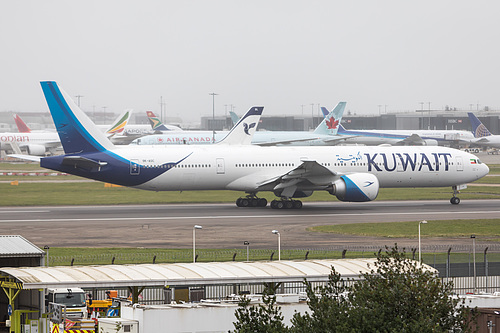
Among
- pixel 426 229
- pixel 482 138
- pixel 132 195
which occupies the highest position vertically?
pixel 482 138

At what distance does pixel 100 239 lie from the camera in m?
42.3

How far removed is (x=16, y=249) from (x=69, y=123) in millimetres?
27004

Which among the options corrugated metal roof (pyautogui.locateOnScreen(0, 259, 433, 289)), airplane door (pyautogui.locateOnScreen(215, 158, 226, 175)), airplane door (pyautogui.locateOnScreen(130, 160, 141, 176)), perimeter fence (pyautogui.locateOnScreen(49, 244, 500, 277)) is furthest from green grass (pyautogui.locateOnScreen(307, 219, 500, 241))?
corrugated metal roof (pyautogui.locateOnScreen(0, 259, 433, 289))

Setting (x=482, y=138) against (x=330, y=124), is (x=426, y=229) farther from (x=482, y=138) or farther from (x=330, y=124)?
(x=482, y=138)

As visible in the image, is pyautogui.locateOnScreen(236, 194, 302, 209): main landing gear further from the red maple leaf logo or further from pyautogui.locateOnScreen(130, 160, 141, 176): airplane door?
the red maple leaf logo

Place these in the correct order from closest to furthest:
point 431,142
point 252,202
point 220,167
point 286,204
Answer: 1. point 220,167
2. point 286,204
3. point 252,202
4. point 431,142

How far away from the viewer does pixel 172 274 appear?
23.0m

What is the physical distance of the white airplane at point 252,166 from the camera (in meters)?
53.0

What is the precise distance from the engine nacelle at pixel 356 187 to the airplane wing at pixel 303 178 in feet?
2.78

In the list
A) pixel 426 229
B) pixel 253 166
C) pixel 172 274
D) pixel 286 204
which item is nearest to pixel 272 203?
pixel 286 204

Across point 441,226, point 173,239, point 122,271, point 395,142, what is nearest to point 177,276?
point 122,271

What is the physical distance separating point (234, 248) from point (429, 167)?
24.2m

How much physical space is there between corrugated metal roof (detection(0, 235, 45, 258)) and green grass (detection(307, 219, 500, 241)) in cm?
2090

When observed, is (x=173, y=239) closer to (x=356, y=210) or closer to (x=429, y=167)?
(x=356, y=210)
